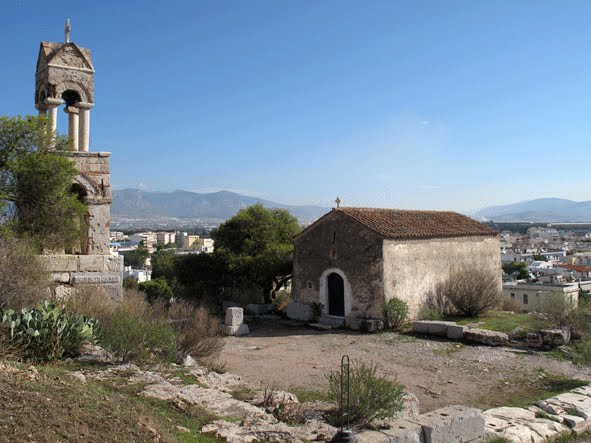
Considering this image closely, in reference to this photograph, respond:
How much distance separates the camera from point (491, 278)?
66.0ft

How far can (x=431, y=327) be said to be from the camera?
55.5 feet

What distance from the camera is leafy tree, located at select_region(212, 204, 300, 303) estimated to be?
2291 centimetres

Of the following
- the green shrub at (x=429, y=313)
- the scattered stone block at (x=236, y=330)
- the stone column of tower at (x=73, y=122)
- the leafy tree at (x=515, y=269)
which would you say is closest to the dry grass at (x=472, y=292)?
the green shrub at (x=429, y=313)

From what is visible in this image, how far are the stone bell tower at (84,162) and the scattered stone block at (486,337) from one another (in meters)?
10.3

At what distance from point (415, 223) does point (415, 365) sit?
9.05 meters

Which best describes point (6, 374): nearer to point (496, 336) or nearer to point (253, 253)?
point (496, 336)

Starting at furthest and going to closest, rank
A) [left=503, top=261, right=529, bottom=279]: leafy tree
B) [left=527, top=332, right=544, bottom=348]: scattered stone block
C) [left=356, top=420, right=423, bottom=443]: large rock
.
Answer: [left=503, top=261, right=529, bottom=279]: leafy tree, [left=527, top=332, right=544, bottom=348]: scattered stone block, [left=356, top=420, right=423, bottom=443]: large rock

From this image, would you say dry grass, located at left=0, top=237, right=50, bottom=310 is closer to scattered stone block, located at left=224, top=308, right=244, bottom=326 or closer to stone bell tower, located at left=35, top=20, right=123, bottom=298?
stone bell tower, located at left=35, top=20, right=123, bottom=298

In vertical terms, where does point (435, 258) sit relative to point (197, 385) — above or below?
above

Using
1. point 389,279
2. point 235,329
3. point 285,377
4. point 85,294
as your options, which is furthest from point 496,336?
point 85,294

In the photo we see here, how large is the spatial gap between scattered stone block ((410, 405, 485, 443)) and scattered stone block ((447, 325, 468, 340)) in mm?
8957

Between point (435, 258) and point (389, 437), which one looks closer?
point (389, 437)

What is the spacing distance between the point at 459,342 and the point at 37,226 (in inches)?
481

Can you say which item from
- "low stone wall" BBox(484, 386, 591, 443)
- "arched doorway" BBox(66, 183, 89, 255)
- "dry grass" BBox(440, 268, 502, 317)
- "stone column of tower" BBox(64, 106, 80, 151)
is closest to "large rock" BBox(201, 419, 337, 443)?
"low stone wall" BBox(484, 386, 591, 443)
